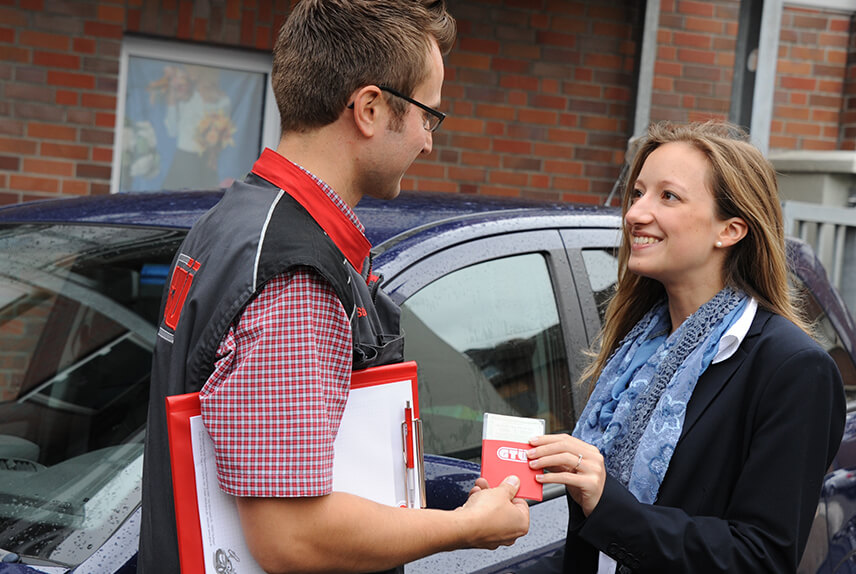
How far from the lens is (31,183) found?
546 centimetres

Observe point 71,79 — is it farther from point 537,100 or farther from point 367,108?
point 367,108

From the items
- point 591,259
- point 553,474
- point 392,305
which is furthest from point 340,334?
point 591,259

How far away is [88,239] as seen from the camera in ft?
9.54

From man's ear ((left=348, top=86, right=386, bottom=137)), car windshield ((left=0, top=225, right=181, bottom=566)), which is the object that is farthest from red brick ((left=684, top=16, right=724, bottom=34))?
man's ear ((left=348, top=86, right=386, bottom=137))

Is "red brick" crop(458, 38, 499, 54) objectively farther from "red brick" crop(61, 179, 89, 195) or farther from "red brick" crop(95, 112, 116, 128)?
"red brick" crop(61, 179, 89, 195)

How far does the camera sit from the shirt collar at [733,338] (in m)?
1.93

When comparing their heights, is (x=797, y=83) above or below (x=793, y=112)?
above

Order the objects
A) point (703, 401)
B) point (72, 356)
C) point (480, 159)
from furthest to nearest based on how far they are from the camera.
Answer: point (480, 159)
point (72, 356)
point (703, 401)

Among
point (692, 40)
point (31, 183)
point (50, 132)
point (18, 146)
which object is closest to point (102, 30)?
point (50, 132)

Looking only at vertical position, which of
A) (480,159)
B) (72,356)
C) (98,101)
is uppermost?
(98,101)

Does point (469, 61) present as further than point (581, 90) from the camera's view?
No

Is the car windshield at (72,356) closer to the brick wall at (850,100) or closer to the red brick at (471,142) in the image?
the red brick at (471,142)

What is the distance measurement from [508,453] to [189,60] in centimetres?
452

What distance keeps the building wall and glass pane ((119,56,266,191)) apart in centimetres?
21
